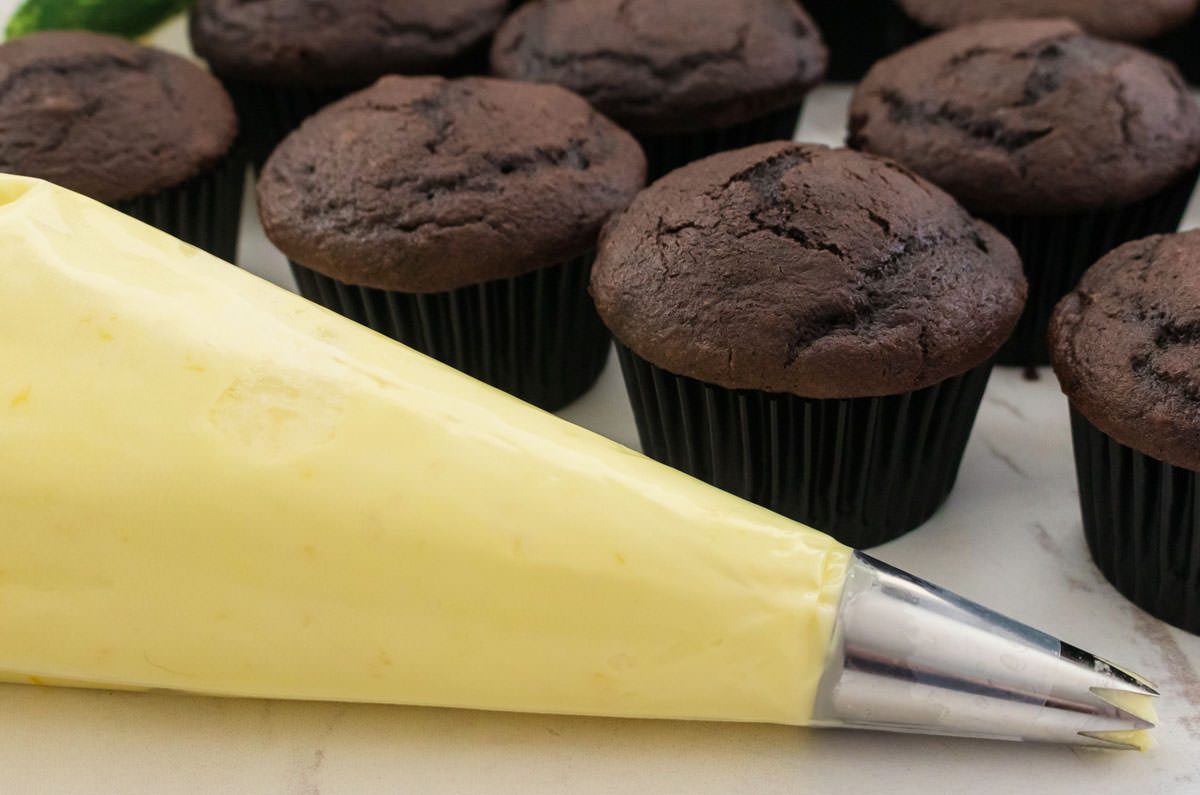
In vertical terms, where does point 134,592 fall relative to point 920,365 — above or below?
below

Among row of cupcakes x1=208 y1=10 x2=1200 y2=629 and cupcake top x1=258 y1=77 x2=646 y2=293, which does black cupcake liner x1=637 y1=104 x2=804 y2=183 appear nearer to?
row of cupcakes x1=208 y1=10 x2=1200 y2=629

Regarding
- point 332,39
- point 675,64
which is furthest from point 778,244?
point 332,39

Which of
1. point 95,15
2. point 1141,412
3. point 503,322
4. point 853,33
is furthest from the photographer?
point 853,33

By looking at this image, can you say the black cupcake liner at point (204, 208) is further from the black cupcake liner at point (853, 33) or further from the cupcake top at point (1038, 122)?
the black cupcake liner at point (853, 33)

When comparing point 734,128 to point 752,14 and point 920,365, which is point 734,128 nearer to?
point 752,14

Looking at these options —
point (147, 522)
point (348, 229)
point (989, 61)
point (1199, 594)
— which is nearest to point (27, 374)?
point (147, 522)

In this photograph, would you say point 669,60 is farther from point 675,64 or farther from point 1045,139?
point 1045,139

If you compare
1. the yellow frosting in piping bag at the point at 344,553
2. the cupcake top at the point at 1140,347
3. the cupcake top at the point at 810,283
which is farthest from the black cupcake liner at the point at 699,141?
the yellow frosting in piping bag at the point at 344,553
